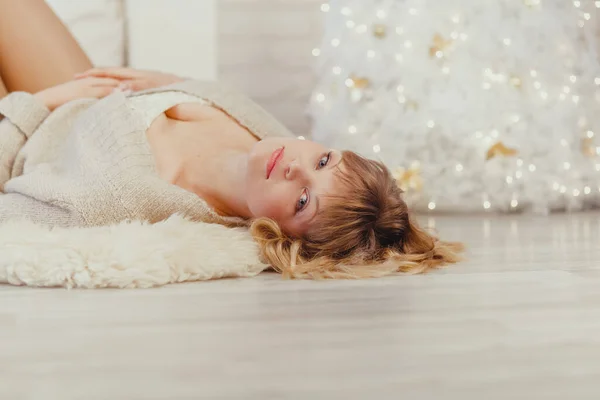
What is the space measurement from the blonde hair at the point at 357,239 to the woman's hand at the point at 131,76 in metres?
0.75

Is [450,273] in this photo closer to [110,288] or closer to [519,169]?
[110,288]

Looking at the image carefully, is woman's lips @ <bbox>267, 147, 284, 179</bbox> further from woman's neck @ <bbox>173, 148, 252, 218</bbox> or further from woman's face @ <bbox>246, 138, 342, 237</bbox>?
woman's neck @ <bbox>173, 148, 252, 218</bbox>

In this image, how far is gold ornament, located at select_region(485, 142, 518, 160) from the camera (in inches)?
81.4

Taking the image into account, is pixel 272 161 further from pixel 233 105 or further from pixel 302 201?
pixel 233 105

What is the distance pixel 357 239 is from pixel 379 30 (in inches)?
36.6

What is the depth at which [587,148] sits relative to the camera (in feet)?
7.05

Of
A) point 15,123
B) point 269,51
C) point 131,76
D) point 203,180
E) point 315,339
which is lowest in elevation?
point 315,339

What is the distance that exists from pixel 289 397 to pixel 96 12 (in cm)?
210

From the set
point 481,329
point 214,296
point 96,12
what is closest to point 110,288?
point 214,296

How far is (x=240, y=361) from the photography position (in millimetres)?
777

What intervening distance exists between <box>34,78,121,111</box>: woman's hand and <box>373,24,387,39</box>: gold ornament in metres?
0.70

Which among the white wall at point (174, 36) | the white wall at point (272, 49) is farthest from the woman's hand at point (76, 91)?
the white wall at point (272, 49)

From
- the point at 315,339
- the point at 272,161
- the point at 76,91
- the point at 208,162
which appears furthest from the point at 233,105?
the point at 315,339

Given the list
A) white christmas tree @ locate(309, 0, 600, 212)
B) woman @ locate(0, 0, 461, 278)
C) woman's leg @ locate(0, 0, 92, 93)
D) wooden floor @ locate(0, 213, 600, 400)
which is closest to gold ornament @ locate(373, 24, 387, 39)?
white christmas tree @ locate(309, 0, 600, 212)
